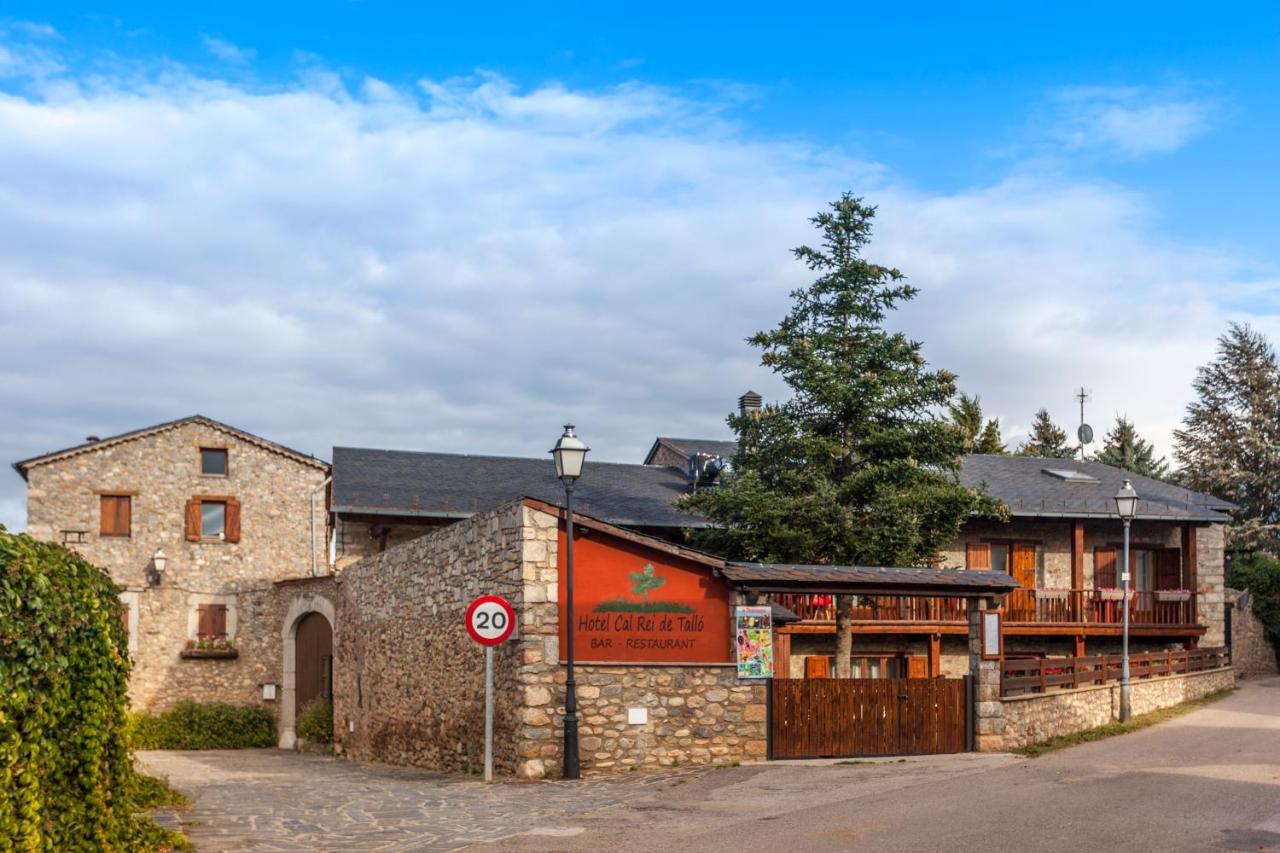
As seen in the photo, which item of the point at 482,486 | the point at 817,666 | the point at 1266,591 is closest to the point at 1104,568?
the point at 1266,591

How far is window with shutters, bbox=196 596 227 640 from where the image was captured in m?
32.9

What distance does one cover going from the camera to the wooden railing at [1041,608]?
2930cm

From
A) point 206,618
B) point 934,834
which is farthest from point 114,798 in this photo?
point 206,618

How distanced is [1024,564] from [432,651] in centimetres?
1813

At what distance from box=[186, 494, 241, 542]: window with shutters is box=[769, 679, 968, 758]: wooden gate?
19.9 m

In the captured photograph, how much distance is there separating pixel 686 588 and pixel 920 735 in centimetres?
393

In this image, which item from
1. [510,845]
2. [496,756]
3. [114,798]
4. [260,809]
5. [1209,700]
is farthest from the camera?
[1209,700]

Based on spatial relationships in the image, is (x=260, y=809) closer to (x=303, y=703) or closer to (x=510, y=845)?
(x=510, y=845)

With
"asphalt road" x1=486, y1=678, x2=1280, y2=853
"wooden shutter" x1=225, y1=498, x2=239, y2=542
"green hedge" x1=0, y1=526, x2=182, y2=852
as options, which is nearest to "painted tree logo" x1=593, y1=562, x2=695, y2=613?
"asphalt road" x1=486, y1=678, x2=1280, y2=853

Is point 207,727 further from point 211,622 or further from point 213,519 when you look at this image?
point 213,519

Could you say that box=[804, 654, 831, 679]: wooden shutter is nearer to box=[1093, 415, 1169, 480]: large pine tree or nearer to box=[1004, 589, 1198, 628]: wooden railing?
box=[1004, 589, 1198, 628]: wooden railing

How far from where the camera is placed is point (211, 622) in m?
33.0

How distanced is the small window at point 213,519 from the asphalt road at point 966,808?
67.3ft

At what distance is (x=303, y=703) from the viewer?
3170 cm
